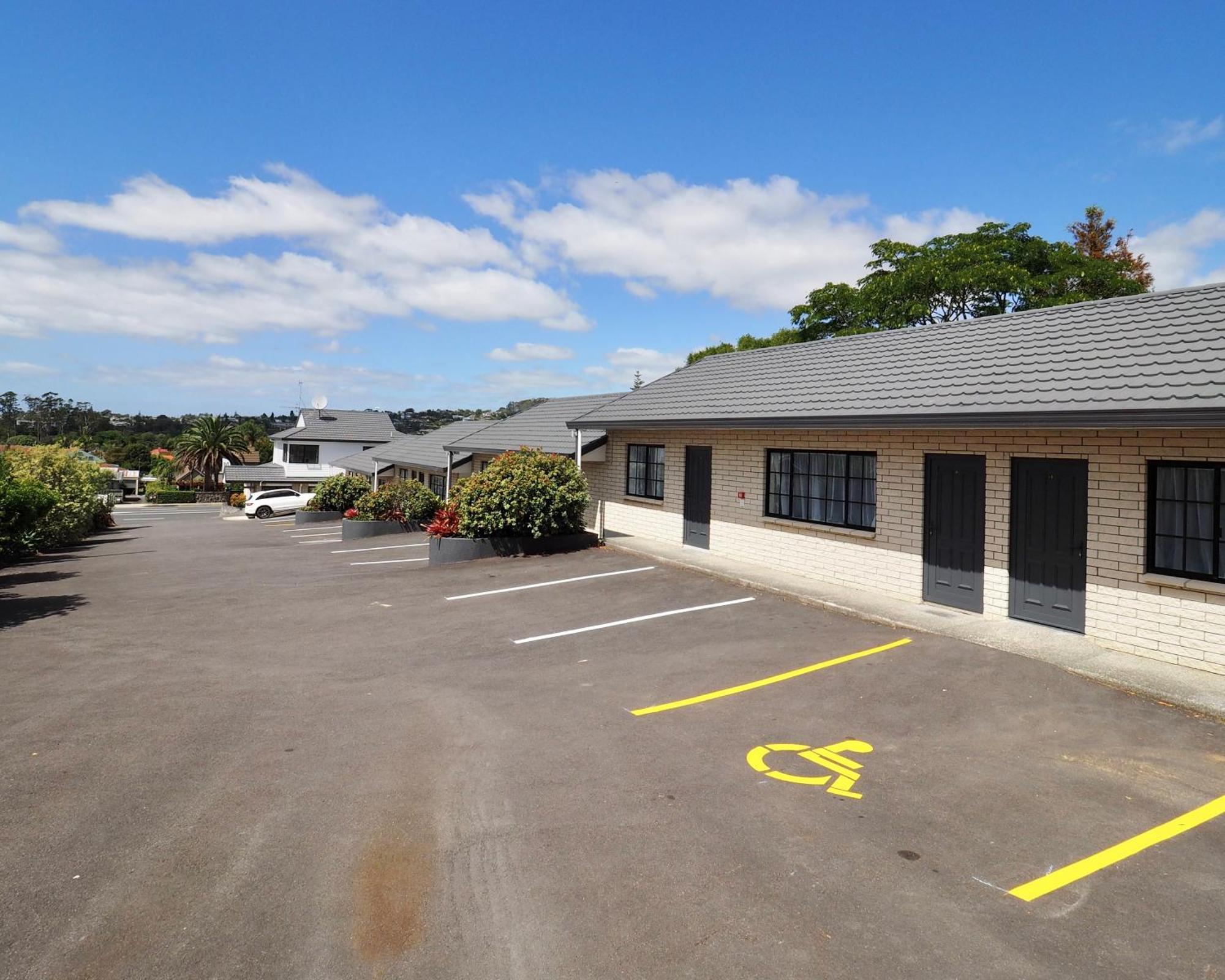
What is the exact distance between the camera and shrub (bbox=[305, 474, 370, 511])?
115 ft

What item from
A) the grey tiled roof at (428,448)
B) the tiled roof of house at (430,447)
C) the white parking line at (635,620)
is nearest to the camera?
the white parking line at (635,620)

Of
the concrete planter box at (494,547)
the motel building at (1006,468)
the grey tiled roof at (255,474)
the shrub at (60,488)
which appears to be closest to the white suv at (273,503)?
the shrub at (60,488)

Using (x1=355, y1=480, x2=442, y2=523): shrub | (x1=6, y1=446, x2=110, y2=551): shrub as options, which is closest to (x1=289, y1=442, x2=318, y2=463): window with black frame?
(x1=6, y1=446, x2=110, y2=551): shrub

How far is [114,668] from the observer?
900 centimetres

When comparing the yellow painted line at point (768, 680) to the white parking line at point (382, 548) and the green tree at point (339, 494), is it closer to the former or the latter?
the white parking line at point (382, 548)

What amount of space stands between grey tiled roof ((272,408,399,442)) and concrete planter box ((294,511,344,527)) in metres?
30.1

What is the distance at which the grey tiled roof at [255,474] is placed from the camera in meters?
60.7

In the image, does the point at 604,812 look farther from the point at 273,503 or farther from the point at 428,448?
→ the point at 273,503

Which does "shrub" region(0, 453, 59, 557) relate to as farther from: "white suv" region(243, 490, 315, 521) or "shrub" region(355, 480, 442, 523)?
"white suv" region(243, 490, 315, 521)

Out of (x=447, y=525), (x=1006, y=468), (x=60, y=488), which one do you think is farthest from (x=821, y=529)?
(x=60, y=488)

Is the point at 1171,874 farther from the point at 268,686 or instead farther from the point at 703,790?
→ the point at 268,686

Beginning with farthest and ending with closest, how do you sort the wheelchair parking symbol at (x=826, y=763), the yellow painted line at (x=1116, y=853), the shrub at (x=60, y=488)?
the shrub at (x=60, y=488) → the wheelchair parking symbol at (x=826, y=763) → the yellow painted line at (x=1116, y=853)

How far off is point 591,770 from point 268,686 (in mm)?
4425

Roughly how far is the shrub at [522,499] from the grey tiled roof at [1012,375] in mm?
2812
